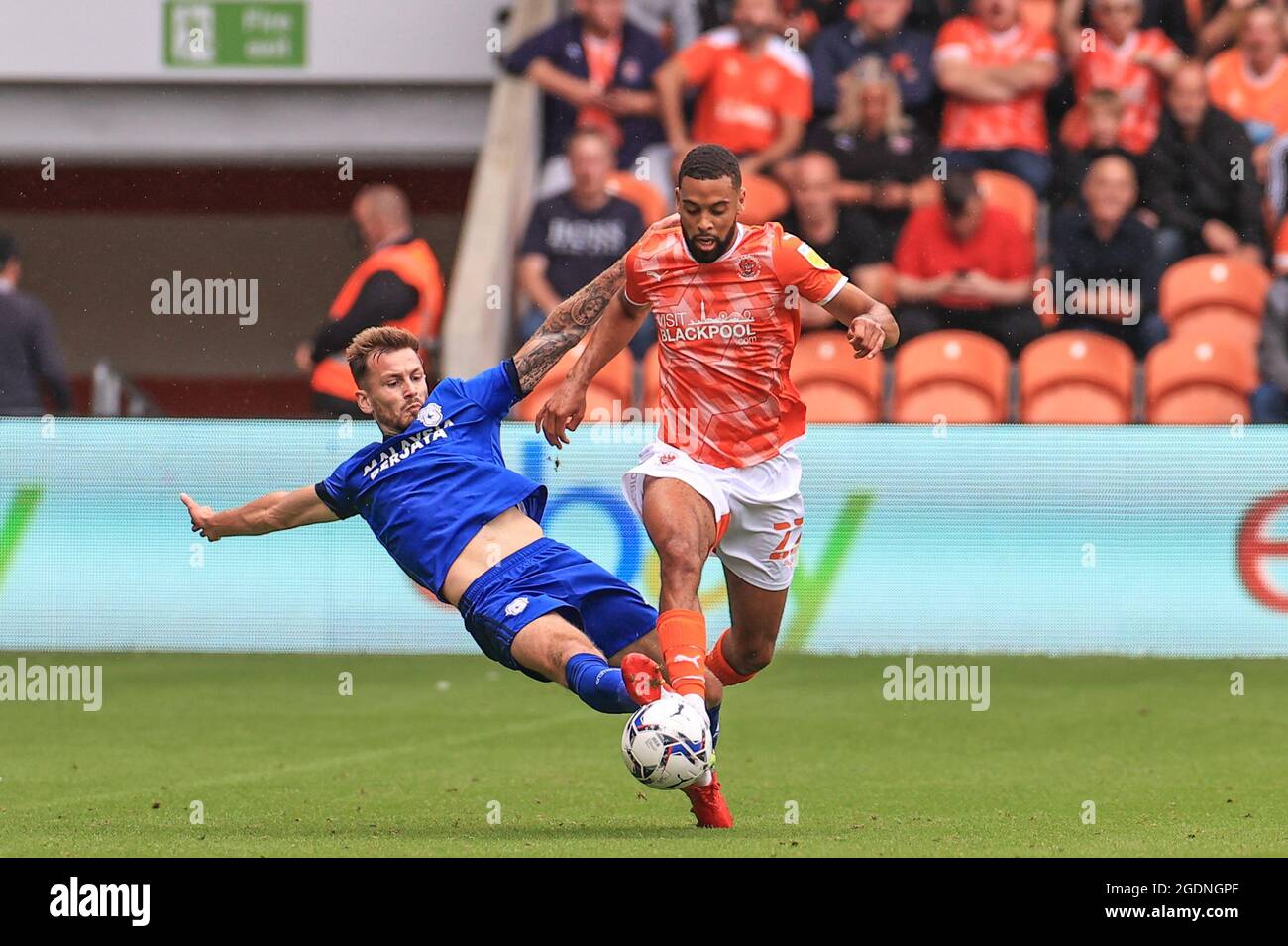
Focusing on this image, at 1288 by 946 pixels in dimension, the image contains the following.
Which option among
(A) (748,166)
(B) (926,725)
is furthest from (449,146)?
(B) (926,725)

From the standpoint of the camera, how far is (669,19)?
1673cm

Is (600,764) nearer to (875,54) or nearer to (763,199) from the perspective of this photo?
(763,199)

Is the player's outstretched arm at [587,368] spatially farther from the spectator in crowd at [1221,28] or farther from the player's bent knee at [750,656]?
the spectator in crowd at [1221,28]

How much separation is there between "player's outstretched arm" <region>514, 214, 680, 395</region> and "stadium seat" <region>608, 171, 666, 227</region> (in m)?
7.11

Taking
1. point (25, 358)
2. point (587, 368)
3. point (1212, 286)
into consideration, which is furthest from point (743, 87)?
point (587, 368)

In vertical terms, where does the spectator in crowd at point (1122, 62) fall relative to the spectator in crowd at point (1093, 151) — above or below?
above

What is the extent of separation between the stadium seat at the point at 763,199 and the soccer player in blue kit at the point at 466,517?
7304 millimetres

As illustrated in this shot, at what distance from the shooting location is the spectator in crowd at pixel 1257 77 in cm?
1534

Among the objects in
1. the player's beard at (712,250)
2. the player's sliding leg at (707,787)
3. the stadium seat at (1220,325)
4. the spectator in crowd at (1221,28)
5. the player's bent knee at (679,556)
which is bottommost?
the player's sliding leg at (707,787)

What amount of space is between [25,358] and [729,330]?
26.4 feet

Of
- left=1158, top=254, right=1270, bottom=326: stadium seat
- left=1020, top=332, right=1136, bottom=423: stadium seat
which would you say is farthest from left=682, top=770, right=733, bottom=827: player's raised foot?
left=1158, top=254, right=1270, bottom=326: stadium seat

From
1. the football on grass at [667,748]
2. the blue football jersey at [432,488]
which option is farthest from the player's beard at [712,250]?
the football on grass at [667,748]

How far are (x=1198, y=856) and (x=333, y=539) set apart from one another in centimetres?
768

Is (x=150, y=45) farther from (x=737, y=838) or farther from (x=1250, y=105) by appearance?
(x=737, y=838)
